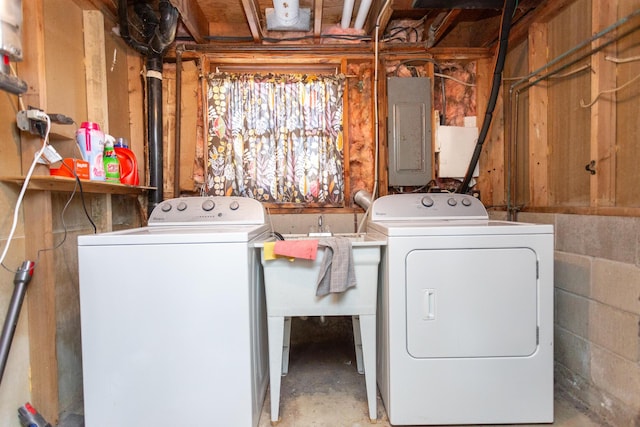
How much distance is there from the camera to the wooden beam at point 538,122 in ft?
6.70

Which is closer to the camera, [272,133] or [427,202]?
[427,202]

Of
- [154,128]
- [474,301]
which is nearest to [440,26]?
[474,301]

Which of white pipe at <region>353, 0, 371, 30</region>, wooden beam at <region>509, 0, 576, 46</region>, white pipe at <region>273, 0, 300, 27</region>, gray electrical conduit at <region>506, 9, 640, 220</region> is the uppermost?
white pipe at <region>353, 0, 371, 30</region>

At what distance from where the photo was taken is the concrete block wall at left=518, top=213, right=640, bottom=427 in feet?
4.66

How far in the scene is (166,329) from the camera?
1.38 m

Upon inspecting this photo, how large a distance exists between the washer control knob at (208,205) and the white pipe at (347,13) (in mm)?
1652

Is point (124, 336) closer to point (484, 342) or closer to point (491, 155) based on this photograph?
point (484, 342)

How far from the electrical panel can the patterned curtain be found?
429mm

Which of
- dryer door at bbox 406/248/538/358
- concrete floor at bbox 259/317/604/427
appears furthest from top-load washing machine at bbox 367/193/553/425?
concrete floor at bbox 259/317/604/427

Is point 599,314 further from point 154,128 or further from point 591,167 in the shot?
point 154,128

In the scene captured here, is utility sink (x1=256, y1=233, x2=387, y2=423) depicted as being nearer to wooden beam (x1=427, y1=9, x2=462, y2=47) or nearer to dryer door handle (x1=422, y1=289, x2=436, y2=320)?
dryer door handle (x1=422, y1=289, x2=436, y2=320)

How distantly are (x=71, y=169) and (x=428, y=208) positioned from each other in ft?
6.51

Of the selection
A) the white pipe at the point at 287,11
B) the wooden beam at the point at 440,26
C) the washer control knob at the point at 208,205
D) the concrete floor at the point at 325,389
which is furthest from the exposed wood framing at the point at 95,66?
the wooden beam at the point at 440,26

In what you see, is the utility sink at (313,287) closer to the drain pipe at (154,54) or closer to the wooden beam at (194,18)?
the drain pipe at (154,54)
